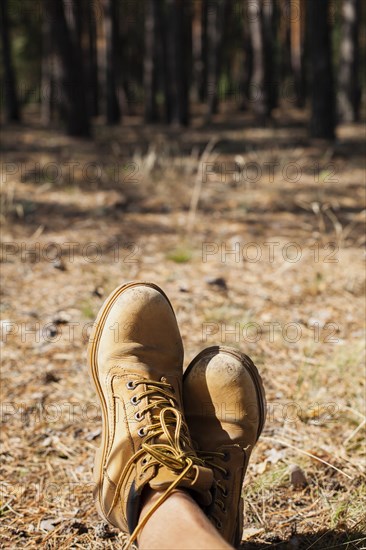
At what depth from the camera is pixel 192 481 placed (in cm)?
166

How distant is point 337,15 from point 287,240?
67.8ft

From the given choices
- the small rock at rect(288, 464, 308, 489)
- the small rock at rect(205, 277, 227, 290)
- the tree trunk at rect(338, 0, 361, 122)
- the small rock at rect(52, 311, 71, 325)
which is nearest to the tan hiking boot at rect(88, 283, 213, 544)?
the small rock at rect(288, 464, 308, 489)

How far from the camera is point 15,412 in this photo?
2.61 m

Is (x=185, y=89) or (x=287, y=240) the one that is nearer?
(x=287, y=240)

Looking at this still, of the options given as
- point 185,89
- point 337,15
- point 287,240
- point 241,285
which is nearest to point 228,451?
point 241,285

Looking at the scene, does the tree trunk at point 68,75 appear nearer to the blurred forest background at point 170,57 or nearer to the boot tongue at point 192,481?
the blurred forest background at point 170,57

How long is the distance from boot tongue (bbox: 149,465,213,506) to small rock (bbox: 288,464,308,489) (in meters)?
0.55

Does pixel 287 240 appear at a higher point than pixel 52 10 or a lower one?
lower

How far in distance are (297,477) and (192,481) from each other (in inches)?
25.6

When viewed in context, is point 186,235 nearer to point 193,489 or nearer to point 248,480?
point 248,480

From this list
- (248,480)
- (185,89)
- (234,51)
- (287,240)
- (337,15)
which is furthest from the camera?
(234,51)

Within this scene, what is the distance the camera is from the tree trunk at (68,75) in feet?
26.7

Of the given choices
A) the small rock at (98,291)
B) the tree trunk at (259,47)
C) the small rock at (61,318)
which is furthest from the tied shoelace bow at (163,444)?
the tree trunk at (259,47)

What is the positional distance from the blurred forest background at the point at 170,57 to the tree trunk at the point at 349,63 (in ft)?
0.07
